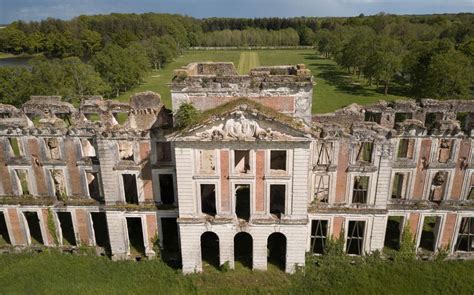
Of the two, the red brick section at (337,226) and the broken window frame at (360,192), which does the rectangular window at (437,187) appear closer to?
the broken window frame at (360,192)

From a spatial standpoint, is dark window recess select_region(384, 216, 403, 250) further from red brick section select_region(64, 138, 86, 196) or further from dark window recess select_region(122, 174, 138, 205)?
red brick section select_region(64, 138, 86, 196)

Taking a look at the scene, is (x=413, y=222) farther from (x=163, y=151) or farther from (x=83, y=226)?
(x=83, y=226)

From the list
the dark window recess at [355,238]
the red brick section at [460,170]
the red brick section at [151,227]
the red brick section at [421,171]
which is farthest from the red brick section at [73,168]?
the red brick section at [460,170]

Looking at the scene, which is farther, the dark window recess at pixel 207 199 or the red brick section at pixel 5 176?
the dark window recess at pixel 207 199

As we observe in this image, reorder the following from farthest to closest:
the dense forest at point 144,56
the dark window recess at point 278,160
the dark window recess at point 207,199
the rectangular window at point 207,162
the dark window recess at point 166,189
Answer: the dense forest at point 144,56, the dark window recess at point 166,189, the dark window recess at point 207,199, the dark window recess at point 278,160, the rectangular window at point 207,162

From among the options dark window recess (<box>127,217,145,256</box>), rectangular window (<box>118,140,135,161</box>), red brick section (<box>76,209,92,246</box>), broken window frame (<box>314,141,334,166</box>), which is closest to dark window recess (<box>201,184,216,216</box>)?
dark window recess (<box>127,217,145,256</box>)

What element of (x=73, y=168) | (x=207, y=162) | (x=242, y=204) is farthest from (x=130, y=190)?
(x=242, y=204)

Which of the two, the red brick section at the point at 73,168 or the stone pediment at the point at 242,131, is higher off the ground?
the stone pediment at the point at 242,131

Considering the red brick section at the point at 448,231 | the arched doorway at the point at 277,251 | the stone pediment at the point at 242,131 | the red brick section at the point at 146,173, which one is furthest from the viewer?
the arched doorway at the point at 277,251
